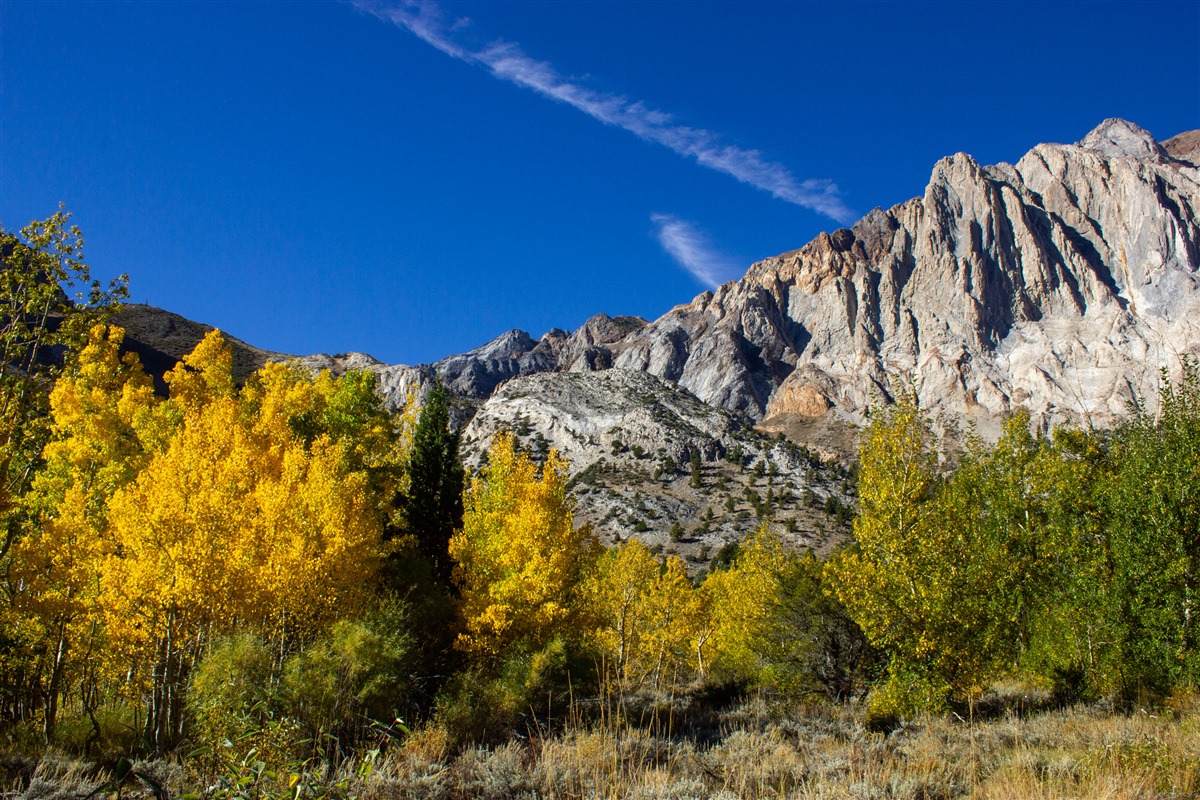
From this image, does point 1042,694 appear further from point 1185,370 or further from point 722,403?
point 722,403

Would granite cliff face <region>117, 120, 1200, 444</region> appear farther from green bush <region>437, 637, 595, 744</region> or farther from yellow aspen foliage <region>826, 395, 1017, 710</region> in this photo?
yellow aspen foliage <region>826, 395, 1017, 710</region>

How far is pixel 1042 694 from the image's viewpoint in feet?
58.5

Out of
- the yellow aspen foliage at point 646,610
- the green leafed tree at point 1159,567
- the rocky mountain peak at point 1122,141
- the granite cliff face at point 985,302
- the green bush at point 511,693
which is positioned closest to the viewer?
the green leafed tree at point 1159,567

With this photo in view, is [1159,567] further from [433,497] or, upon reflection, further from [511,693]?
[433,497]

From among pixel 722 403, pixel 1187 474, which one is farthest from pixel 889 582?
pixel 722 403

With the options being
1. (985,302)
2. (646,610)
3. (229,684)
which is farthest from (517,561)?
(985,302)

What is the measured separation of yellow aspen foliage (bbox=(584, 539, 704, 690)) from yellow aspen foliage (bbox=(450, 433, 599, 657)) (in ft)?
30.9

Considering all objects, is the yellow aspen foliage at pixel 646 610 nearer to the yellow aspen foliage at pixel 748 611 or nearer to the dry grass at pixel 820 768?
the yellow aspen foliage at pixel 748 611

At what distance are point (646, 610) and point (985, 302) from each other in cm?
14943

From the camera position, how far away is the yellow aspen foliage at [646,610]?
29.8 metres

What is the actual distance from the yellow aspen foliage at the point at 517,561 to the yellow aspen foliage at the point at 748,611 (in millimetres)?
6832

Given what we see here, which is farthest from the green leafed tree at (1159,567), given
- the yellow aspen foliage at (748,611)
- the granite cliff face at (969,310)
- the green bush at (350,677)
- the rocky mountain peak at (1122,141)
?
the rocky mountain peak at (1122,141)

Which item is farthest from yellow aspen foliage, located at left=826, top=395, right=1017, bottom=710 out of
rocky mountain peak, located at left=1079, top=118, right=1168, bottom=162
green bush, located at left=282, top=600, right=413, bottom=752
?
rocky mountain peak, located at left=1079, top=118, right=1168, bottom=162

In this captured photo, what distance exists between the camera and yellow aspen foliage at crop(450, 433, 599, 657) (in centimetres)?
1847
